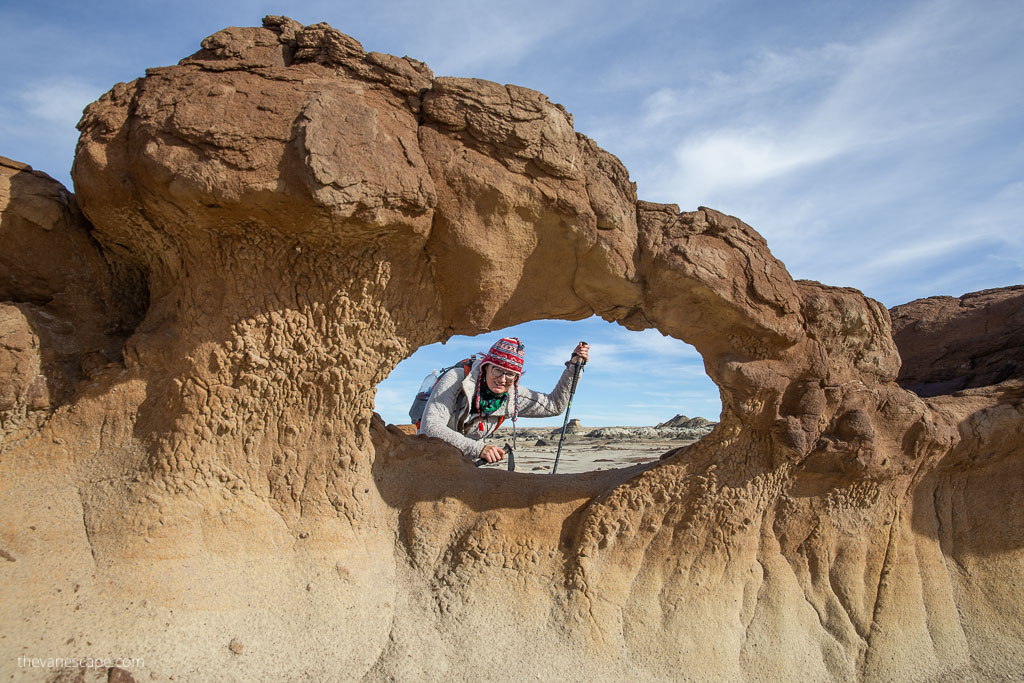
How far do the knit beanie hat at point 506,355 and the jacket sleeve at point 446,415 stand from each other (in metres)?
0.21

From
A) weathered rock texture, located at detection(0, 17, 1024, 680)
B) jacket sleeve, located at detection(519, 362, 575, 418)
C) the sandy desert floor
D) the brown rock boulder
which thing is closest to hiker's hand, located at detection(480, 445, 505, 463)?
weathered rock texture, located at detection(0, 17, 1024, 680)

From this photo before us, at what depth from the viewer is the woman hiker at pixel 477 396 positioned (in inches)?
148

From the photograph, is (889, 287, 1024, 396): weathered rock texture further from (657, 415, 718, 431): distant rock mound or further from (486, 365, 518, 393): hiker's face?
(657, 415, 718, 431): distant rock mound

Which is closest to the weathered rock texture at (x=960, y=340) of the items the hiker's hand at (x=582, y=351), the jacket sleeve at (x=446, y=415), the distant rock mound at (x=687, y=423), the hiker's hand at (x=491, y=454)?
the hiker's hand at (x=582, y=351)

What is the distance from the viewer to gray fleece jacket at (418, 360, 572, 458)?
3637 mm

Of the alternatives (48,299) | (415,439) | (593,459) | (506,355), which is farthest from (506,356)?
(593,459)

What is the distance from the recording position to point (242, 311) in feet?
8.06

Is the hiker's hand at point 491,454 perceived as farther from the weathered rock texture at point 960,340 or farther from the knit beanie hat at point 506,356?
the weathered rock texture at point 960,340

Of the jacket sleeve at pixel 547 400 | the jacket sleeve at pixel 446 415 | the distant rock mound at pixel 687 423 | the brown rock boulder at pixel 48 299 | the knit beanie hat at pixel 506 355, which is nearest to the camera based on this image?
the brown rock boulder at pixel 48 299

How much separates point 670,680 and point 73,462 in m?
2.43

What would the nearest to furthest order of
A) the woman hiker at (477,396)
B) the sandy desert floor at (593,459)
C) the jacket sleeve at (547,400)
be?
1. the woman hiker at (477,396)
2. the jacket sleeve at (547,400)
3. the sandy desert floor at (593,459)

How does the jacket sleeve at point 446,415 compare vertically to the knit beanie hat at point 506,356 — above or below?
below

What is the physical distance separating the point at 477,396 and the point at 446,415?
295 millimetres

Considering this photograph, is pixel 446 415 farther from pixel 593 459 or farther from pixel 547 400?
pixel 593 459
